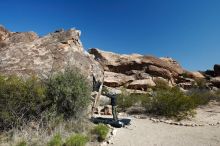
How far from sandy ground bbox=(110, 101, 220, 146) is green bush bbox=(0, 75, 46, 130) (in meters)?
2.72

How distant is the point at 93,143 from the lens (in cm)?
810

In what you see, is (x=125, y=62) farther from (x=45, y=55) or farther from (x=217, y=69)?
(x=45, y=55)

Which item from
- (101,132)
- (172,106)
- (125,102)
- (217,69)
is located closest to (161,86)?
(125,102)

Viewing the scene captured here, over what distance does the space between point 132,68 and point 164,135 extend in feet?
71.7

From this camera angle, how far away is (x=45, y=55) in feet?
39.9

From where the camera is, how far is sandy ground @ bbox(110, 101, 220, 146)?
8.53 metres

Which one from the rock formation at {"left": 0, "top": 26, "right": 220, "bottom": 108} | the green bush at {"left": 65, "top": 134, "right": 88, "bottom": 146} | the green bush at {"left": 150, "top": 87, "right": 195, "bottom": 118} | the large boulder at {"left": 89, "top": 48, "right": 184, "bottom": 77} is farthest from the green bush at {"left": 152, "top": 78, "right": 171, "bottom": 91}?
the green bush at {"left": 65, "top": 134, "right": 88, "bottom": 146}

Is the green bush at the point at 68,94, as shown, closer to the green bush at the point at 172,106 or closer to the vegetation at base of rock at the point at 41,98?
the vegetation at base of rock at the point at 41,98

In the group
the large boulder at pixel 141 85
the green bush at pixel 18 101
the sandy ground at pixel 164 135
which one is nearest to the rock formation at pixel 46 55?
the green bush at pixel 18 101

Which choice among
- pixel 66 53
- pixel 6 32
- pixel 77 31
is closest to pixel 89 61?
pixel 66 53

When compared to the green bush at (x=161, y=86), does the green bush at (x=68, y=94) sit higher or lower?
lower

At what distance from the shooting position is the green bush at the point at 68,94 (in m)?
9.62

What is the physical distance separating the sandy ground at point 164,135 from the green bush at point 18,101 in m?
2.72

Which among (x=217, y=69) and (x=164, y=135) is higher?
(x=217, y=69)
